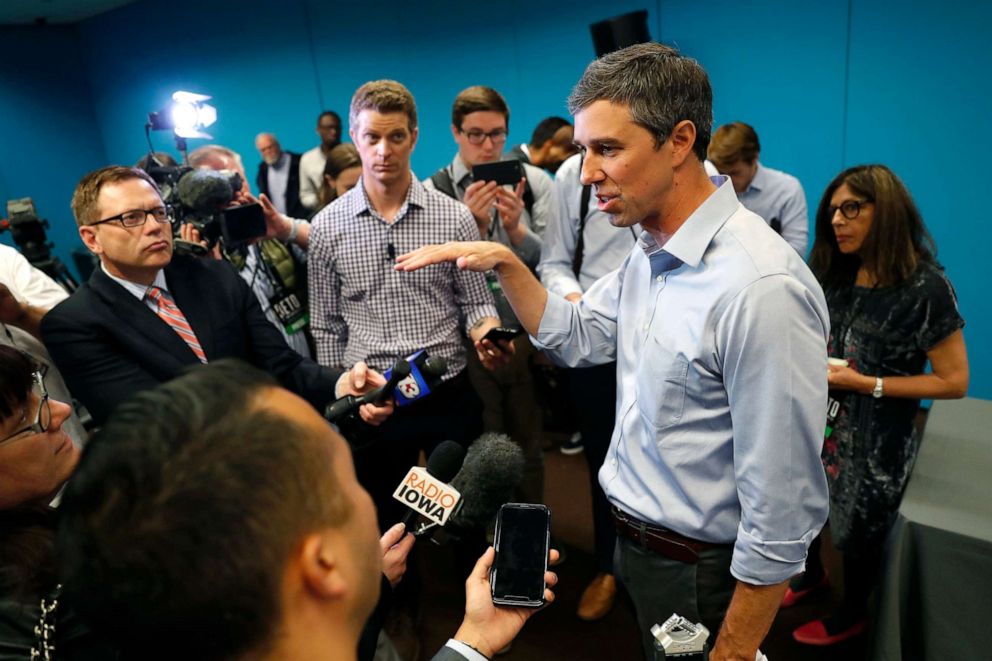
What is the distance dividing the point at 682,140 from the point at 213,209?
1566 millimetres

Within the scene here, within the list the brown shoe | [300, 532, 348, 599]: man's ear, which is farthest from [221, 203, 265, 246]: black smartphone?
the brown shoe

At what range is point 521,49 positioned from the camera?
4.76 metres

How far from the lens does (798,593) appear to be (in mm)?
2305

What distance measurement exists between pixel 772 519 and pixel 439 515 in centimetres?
57

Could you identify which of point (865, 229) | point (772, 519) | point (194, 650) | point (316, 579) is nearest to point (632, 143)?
point (772, 519)

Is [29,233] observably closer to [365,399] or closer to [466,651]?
[365,399]

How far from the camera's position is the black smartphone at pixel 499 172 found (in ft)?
7.14

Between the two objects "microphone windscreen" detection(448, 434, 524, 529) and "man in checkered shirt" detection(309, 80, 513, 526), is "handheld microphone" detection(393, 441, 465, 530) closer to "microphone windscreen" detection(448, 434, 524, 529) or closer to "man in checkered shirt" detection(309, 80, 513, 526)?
"microphone windscreen" detection(448, 434, 524, 529)

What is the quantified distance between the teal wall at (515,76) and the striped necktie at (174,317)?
3.45 m

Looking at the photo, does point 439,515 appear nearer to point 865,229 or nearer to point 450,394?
point 450,394

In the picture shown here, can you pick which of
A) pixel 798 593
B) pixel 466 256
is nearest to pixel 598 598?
pixel 798 593

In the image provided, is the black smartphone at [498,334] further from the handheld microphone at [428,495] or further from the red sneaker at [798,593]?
the red sneaker at [798,593]

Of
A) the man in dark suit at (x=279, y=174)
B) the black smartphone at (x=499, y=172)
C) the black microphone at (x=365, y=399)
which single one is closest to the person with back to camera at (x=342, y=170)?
the black smartphone at (x=499, y=172)

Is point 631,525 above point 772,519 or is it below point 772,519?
below
